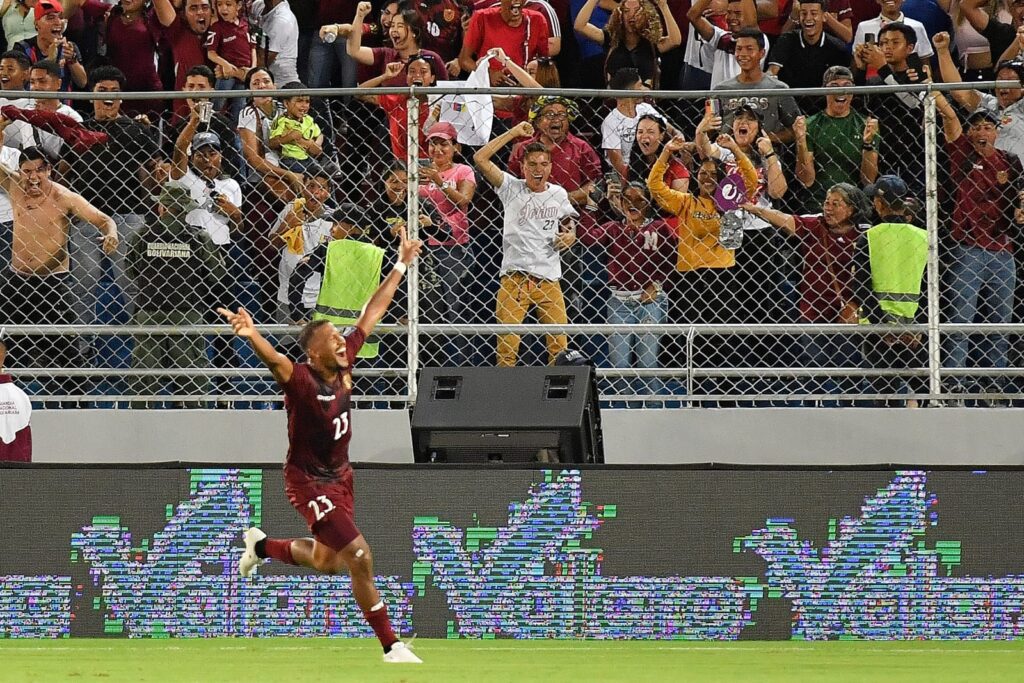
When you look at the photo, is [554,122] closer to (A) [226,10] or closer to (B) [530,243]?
(B) [530,243]

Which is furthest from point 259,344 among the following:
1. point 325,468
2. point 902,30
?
point 902,30

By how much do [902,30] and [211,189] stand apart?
599 centimetres

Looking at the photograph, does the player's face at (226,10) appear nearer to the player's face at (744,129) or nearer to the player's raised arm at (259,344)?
the player's face at (744,129)

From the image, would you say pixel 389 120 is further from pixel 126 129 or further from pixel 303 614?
pixel 303 614

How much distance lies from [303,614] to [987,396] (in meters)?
4.89

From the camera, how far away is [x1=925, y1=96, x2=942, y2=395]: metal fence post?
404 inches

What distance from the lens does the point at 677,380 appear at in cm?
1084

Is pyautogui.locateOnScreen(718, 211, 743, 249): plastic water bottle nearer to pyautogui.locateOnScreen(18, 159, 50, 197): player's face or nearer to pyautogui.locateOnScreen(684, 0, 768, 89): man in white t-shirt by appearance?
pyautogui.locateOnScreen(684, 0, 768, 89): man in white t-shirt

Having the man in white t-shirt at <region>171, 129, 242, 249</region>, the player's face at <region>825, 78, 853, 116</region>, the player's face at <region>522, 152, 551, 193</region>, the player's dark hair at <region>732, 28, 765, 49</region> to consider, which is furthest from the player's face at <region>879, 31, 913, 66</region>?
the man in white t-shirt at <region>171, 129, 242, 249</region>

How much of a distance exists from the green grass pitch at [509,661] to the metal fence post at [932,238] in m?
2.12

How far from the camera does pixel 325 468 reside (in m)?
8.28

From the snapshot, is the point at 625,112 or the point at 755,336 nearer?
the point at 755,336

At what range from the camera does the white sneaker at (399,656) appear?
315 inches

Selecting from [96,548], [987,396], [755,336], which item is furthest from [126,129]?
[987,396]
